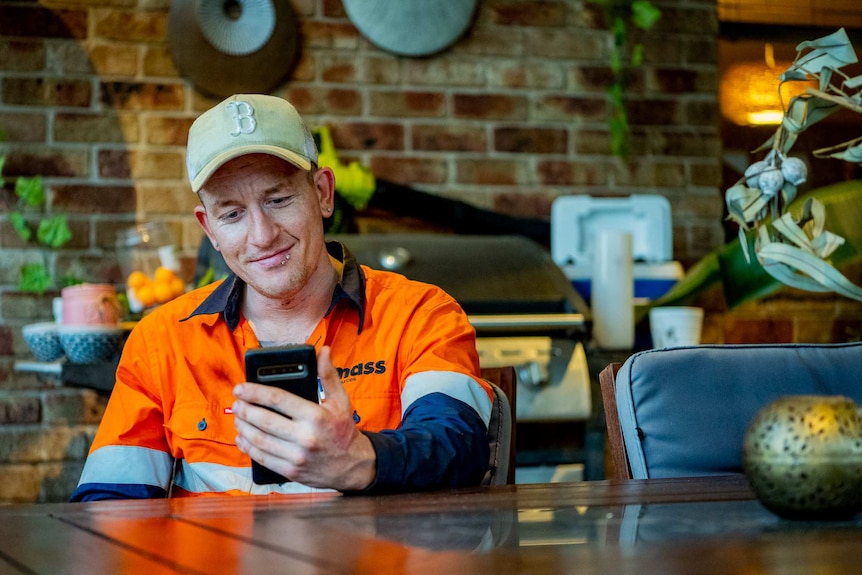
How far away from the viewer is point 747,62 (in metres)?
3.55

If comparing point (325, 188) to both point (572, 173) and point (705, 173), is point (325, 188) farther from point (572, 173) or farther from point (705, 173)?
point (705, 173)

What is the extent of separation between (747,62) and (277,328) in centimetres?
243

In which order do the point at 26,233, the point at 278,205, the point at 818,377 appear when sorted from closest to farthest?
the point at 818,377 < the point at 278,205 < the point at 26,233

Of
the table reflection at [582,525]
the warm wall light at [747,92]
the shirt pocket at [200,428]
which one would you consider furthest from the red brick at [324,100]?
the table reflection at [582,525]

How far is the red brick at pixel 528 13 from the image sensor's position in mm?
3379

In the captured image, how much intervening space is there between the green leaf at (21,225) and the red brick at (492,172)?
4.13ft

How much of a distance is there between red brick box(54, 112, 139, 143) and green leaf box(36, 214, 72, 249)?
0.78 feet

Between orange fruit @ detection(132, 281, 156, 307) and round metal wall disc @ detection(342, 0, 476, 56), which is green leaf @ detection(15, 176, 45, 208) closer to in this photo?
orange fruit @ detection(132, 281, 156, 307)

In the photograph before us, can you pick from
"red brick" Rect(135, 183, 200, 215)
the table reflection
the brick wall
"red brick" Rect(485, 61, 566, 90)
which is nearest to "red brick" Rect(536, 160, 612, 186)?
the brick wall

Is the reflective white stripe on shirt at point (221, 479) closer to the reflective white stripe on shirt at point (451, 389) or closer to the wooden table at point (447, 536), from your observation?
the reflective white stripe on shirt at point (451, 389)

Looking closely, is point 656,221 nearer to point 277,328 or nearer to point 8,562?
point 277,328

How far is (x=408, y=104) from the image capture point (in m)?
3.31

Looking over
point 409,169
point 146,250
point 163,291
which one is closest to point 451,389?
point 163,291

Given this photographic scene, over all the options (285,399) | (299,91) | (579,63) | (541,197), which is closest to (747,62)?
(579,63)
